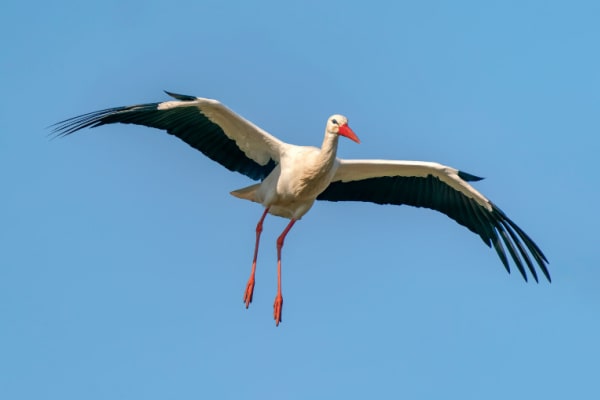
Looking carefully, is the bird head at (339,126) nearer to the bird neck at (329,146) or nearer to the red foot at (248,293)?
the bird neck at (329,146)

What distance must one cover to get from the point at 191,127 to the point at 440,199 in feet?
12.6

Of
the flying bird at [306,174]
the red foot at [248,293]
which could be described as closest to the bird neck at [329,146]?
Answer: the flying bird at [306,174]

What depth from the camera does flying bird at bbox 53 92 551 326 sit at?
1811 centimetres

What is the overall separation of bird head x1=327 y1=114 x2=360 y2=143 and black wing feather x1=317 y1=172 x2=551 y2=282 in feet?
6.14

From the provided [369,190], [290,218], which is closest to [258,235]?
[290,218]

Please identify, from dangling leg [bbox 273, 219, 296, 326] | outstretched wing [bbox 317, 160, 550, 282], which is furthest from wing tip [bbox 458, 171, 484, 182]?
dangling leg [bbox 273, 219, 296, 326]

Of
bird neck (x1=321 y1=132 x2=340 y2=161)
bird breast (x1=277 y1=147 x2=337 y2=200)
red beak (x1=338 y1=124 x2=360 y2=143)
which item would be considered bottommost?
bird breast (x1=277 y1=147 x2=337 y2=200)

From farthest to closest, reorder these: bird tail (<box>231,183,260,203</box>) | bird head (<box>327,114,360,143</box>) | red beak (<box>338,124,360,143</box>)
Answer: bird tail (<box>231,183,260,203</box>) < bird head (<box>327,114,360,143</box>) < red beak (<box>338,124,360,143</box>)

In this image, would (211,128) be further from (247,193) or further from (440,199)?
(440,199)

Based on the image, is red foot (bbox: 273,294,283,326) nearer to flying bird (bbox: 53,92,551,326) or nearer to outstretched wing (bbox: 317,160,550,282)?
flying bird (bbox: 53,92,551,326)

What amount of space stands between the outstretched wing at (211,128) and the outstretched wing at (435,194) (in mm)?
1151

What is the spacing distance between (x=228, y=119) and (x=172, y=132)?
2.85ft

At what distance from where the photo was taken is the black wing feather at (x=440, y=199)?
19281 millimetres

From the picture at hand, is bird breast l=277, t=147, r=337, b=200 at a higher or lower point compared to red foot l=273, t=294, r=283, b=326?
higher
